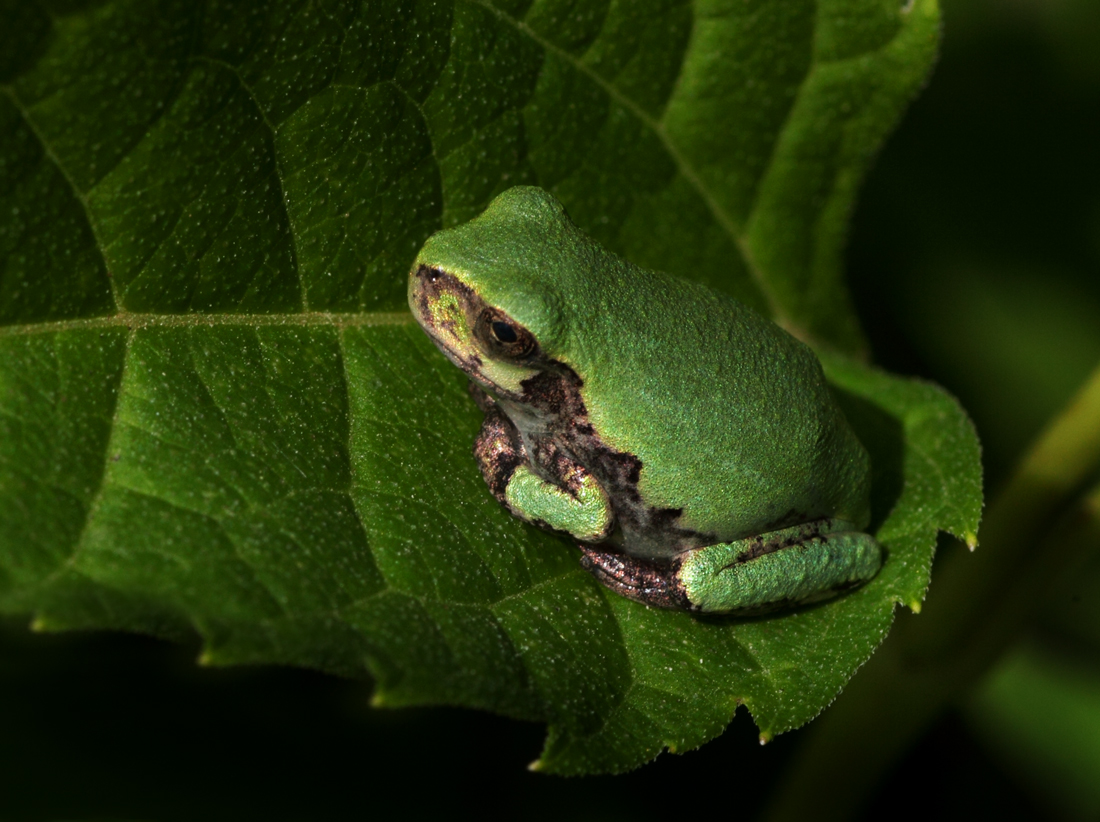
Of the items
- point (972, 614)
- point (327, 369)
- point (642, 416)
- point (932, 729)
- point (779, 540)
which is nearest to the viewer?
point (327, 369)

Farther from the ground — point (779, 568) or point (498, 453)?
point (779, 568)

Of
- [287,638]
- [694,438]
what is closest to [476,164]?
[694,438]

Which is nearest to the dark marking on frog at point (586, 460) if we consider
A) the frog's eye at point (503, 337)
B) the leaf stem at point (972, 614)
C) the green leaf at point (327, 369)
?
the frog's eye at point (503, 337)

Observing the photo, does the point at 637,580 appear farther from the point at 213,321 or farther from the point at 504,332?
the point at 213,321

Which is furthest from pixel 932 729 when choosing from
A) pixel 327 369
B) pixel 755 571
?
pixel 327 369

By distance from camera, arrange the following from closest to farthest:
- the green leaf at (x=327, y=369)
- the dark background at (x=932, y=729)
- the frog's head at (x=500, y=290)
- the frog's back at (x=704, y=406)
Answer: the green leaf at (x=327, y=369), the frog's head at (x=500, y=290), the frog's back at (x=704, y=406), the dark background at (x=932, y=729)

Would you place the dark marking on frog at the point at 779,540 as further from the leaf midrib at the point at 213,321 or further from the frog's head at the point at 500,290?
the leaf midrib at the point at 213,321

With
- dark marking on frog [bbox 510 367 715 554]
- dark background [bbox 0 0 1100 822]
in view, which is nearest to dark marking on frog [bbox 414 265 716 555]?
dark marking on frog [bbox 510 367 715 554]
